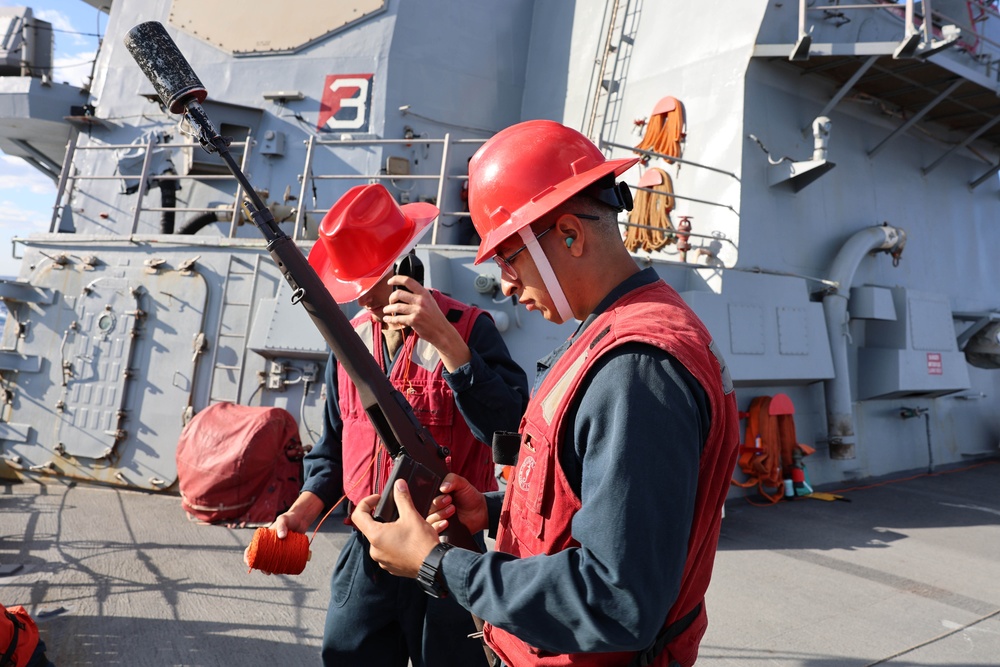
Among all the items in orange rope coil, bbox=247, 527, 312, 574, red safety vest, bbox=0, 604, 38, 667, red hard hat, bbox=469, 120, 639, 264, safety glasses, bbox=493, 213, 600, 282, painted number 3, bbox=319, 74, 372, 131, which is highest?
painted number 3, bbox=319, 74, 372, 131

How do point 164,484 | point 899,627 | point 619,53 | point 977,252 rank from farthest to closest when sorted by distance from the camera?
point 977,252, point 619,53, point 164,484, point 899,627

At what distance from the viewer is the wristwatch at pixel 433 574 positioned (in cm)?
117

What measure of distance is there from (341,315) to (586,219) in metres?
0.71

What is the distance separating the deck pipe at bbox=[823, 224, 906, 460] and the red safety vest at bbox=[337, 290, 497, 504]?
16.9ft

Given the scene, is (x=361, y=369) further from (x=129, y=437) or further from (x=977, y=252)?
(x=977, y=252)

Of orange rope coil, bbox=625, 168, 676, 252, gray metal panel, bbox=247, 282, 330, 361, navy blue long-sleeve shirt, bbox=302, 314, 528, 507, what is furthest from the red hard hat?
orange rope coil, bbox=625, 168, 676, 252

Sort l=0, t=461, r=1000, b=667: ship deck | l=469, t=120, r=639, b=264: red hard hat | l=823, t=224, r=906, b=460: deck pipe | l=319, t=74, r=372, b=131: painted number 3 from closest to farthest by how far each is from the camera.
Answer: l=469, t=120, r=639, b=264: red hard hat
l=0, t=461, r=1000, b=667: ship deck
l=823, t=224, r=906, b=460: deck pipe
l=319, t=74, r=372, b=131: painted number 3

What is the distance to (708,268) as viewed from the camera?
569 cm

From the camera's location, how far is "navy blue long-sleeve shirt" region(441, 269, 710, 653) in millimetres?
988

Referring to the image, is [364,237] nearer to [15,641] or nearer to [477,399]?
[477,399]

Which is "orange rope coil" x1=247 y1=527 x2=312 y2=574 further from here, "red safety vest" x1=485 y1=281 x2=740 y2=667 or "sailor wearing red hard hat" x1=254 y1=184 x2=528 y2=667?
"red safety vest" x1=485 y1=281 x2=740 y2=667

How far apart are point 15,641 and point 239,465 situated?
Result: 2474 mm

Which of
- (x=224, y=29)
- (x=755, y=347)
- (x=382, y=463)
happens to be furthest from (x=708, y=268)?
(x=224, y=29)

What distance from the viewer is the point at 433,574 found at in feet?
3.84
